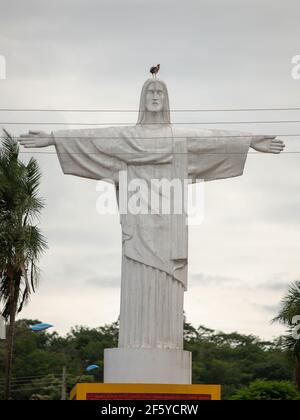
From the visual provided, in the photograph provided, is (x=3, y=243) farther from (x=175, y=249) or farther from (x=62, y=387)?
(x=62, y=387)

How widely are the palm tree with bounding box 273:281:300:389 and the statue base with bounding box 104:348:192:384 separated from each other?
7415mm

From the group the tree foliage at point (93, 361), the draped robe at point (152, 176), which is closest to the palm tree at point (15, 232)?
the draped robe at point (152, 176)

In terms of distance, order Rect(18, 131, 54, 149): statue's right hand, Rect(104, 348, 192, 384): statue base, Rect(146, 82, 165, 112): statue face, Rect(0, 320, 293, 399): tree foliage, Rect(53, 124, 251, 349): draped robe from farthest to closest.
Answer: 1. Rect(0, 320, 293, 399): tree foliage
2. Rect(146, 82, 165, 112): statue face
3. Rect(18, 131, 54, 149): statue's right hand
4. Rect(53, 124, 251, 349): draped robe
5. Rect(104, 348, 192, 384): statue base

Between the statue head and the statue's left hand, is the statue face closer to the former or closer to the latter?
the statue head

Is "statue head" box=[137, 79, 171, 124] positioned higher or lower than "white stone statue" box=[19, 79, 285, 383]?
higher

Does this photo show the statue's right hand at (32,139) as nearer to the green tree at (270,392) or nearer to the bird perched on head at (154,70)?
the bird perched on head at (154,70)

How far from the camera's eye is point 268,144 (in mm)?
22812

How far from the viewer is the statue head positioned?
75.3 feet

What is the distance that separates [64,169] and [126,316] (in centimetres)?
303

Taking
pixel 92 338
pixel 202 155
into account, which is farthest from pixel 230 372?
pixel 202 155

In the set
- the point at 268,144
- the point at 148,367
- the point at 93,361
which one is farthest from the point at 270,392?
the point at 93,361

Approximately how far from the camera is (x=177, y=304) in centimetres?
2245

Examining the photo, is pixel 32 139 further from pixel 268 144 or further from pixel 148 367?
pixel 148 367

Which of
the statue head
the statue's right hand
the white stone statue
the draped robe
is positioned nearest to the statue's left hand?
the white stone statue
